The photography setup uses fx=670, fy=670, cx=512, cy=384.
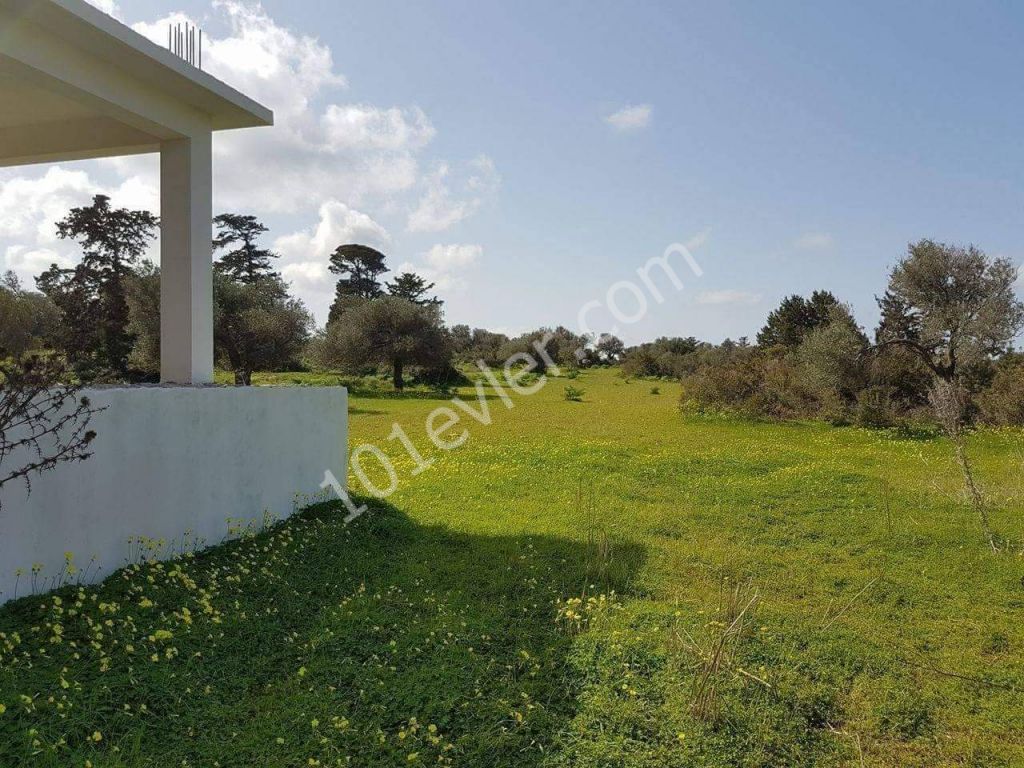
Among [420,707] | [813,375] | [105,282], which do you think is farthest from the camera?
[105,282]

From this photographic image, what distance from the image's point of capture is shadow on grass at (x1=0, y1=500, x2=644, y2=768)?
9.38ft

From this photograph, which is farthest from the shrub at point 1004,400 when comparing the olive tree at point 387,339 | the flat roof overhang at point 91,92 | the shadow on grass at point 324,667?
the olive tree at point 387,339

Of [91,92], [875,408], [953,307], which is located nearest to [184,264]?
[91,92]

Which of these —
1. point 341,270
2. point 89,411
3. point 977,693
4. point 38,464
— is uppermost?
point 341,270

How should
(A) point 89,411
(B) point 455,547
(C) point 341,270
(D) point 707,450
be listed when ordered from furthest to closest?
(C) point 341,270, (D) point 707,450, (B) point 455,547, (A) point 89,411

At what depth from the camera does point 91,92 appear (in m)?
5.20

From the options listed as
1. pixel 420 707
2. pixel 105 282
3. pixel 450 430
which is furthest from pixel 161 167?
pixel 105 282

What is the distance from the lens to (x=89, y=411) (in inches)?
152

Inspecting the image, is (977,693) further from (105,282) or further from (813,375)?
(105,282)

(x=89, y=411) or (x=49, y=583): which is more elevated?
(x=89, y=411)

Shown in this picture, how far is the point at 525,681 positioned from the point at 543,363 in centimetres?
3134

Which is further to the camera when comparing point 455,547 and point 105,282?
point 105,282

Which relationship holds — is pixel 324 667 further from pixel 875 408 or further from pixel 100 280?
pixel 100 280

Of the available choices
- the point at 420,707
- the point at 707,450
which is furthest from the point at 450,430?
the point at 420,707
